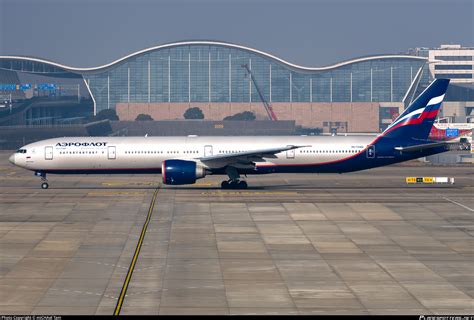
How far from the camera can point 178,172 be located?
58.6 meters

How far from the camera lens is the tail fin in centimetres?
6328

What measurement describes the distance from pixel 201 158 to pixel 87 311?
36.4 meters

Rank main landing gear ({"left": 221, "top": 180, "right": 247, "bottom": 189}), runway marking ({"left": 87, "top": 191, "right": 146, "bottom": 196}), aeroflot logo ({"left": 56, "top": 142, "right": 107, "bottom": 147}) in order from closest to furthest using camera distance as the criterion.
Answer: runway marking ({"left": 87, "top": 191, "right": 146, "bottom": 196}) → main landing gear ({"left": 221, "top": 180, "right": 247, "bottom": 189}) → aeroflot logo ({"left": 56, "top": 142, "right": 107, "bottom": 147})

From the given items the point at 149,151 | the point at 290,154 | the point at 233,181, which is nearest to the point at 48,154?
the point at 149,151

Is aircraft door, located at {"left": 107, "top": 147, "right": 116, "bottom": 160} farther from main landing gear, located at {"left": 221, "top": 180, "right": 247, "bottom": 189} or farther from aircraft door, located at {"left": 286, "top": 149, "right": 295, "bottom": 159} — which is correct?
aircraft door, located at {"left": 286, "top": 149, "right": 295, "bottom": 159}

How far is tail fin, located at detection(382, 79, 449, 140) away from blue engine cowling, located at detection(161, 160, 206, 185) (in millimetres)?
16522

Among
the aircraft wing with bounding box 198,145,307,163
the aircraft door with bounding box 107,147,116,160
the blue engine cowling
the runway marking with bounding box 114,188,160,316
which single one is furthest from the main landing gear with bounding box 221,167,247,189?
the runway marking with bounding box 114,188,160,316

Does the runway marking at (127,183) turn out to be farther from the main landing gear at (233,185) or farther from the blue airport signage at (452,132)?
the blue airport signage at (452,132)

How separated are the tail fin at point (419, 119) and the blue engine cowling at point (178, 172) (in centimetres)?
1652

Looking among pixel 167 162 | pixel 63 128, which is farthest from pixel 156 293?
pixel 63 128

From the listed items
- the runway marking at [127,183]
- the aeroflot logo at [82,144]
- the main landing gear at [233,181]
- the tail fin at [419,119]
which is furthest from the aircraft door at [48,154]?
the tail fin at [419,119]

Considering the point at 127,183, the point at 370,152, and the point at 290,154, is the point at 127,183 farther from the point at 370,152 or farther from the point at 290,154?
the point at 370,152

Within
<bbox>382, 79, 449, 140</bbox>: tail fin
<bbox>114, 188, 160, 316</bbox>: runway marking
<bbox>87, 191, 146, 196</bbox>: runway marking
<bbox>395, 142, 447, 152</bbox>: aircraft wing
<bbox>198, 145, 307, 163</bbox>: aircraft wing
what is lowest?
<bbox>114, 188, 160, 316</bbox>: runway marking

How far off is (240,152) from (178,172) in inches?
245
